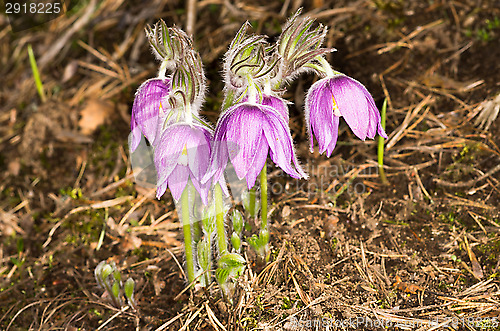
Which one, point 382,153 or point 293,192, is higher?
point 382,153

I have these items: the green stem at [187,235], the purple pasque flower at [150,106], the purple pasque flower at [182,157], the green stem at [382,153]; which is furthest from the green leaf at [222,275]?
the green stem at [382,153]

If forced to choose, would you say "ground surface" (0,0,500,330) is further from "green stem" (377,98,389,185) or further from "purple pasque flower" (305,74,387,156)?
"purple pasque flower" (305,74,387,156)

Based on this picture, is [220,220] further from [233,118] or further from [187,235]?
[233,118]

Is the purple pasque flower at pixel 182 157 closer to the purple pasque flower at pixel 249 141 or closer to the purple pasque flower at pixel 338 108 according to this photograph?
the purple pasque flower at pixel 249 141

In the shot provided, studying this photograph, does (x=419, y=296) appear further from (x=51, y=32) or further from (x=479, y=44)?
(x=51, y=32)

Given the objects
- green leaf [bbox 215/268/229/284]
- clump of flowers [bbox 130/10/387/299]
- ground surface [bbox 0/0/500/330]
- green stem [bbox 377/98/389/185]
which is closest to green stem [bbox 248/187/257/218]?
ground surface [bbox 0/0/500/330]

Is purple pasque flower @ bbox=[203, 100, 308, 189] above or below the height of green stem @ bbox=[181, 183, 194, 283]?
above

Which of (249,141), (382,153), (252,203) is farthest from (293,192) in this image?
(249,141)
